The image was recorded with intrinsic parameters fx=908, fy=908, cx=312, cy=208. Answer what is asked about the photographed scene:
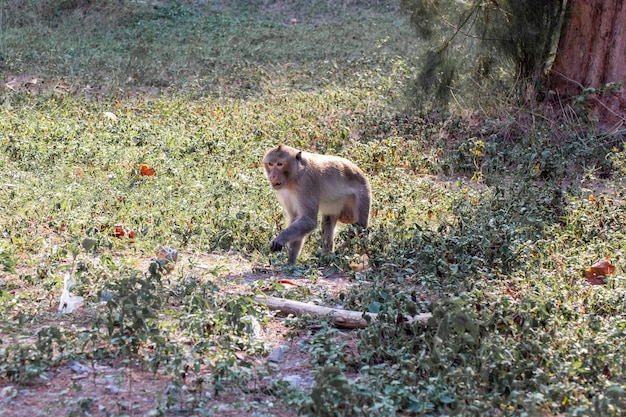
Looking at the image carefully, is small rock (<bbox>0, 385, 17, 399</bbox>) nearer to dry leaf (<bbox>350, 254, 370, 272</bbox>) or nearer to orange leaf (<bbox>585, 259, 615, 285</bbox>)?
dry leaf (<bbox>350, 254, 370, 272</bbox>)

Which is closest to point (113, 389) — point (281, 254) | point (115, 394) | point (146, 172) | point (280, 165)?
point (115, 394)

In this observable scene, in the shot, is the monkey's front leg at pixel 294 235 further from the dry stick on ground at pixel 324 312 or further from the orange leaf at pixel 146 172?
the orange leaf at pixel 146 172

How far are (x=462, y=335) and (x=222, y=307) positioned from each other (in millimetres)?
1816

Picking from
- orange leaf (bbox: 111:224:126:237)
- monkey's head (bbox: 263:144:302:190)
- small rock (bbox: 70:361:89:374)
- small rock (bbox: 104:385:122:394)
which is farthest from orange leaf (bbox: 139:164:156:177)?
small rock (bbox: 104:385:122:394)

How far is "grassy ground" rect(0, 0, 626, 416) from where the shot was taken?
194 inches

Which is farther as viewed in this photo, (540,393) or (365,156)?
(365,156)

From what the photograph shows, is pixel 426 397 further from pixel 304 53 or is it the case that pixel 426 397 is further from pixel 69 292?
pixel 304 53

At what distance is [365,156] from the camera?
11.7 meters

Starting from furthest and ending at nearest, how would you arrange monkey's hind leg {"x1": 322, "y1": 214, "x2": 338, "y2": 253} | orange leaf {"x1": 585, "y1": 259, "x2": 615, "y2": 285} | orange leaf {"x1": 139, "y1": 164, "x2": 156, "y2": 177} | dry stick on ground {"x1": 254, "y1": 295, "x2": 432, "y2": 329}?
orange leaf {"x1": 139, "y1": 164, "x2": 156, "y2": 177}
monkey's hind leg {"x1": 322, "y1": 214, "x2": 338, "y2": 253}
orange leaf {"x1": 585, "y1": 259, "x2": 615, "y2": 285}
dry stick on ground {"x1": 254, "y1": 295, "x2": 432, "y2": 329}

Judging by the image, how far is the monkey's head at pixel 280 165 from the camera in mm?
8078

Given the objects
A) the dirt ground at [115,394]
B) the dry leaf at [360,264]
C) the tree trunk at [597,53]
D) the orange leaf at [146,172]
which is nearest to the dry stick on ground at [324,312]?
the dirt ground at [115,394]

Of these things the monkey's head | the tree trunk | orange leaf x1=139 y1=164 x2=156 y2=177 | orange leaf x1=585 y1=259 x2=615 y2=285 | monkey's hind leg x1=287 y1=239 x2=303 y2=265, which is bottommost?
monkey's hind leg x1=287 y1=239 x2=303 y2=265

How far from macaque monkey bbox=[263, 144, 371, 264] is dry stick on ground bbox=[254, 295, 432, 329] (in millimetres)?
1528

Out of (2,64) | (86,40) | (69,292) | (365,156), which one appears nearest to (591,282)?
(69,292)
